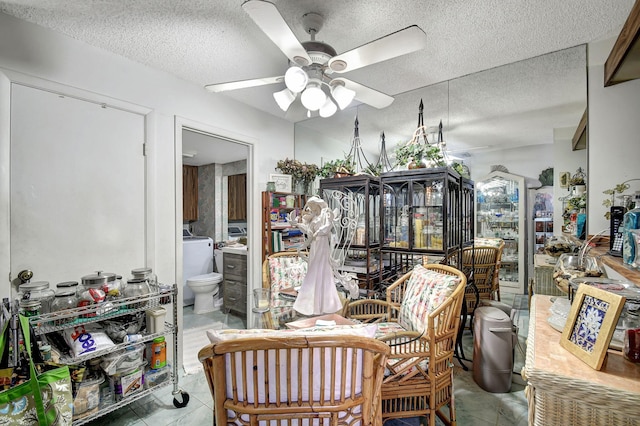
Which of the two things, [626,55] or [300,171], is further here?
[300,171]

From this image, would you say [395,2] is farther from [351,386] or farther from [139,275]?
[139,275]

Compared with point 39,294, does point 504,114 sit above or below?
above

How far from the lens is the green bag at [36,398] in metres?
1.26

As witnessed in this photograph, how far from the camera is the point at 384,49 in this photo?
1.40 meters

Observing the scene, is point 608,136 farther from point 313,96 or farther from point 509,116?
point 313,96

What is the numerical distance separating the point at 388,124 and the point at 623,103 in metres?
1.67

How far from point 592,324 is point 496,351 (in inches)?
54.0

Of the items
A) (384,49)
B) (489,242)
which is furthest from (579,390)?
(489,242)

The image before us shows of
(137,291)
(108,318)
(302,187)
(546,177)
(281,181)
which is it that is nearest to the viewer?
(108,318)

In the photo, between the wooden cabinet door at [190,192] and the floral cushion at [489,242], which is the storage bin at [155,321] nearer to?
the floral cushion at [489,242]

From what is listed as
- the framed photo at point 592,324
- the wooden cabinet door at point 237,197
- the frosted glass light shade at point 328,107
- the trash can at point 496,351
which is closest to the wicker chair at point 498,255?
the trash can at point 496,351

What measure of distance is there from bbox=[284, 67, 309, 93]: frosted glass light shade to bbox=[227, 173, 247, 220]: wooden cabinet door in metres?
3.67

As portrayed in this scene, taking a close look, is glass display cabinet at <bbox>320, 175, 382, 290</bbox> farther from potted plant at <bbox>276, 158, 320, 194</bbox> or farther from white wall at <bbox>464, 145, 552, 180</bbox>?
white wall at <bbox>464, 145, 552, 180</bbox>

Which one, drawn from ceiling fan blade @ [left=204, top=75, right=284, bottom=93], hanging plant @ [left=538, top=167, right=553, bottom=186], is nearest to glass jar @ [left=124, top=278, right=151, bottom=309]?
ceiling fan blade @ [left=204, top=75, right=284, bottom=93]
